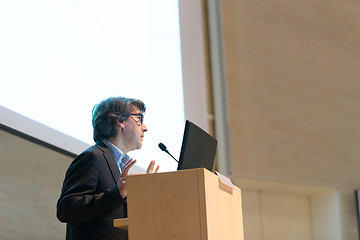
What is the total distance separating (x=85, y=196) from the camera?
2.00 metres

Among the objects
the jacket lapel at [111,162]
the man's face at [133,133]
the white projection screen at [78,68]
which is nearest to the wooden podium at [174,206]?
the jacket lapel at [111,162]

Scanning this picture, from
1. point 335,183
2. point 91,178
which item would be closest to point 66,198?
point 91,178

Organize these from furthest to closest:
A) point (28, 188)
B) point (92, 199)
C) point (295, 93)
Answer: point (295, 93) → point (28, 188) → point (92, 199)

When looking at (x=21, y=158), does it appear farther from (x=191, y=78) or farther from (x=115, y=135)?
(x=191, y=78)

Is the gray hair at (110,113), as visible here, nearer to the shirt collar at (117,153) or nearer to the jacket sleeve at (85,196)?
the shirt collar at (117,153)

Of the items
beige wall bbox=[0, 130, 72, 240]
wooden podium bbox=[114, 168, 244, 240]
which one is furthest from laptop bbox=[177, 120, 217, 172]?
beige wall bbox=[0, 130, 72, 240]

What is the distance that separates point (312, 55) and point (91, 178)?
500 centimetres

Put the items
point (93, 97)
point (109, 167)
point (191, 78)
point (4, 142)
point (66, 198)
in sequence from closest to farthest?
point (66, 198) → point (109, 167) → point (4, 142) → point (93, 97) → point (191, 78)

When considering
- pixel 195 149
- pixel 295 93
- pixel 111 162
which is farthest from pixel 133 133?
pixel 295 93

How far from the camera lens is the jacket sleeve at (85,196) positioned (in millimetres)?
1966

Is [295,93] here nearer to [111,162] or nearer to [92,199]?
[111,162]

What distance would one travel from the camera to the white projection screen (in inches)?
112

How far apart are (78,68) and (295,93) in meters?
3.67

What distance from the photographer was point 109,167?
7.14ft
